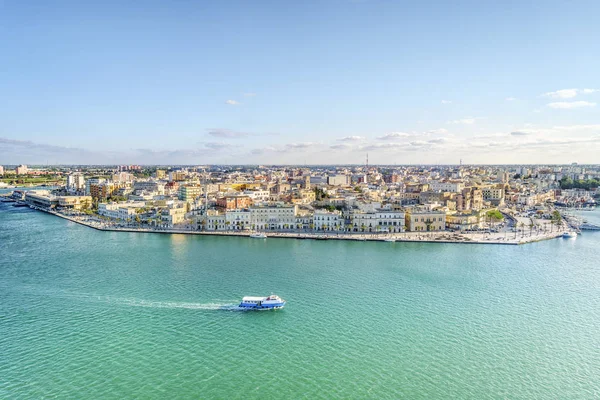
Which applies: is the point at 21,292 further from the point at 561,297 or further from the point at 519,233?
the point at 519,233

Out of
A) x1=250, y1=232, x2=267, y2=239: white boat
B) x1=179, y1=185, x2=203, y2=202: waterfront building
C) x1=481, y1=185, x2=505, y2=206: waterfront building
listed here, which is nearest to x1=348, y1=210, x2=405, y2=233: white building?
x1=250, y1=232, x2=267, y2=239: white boat

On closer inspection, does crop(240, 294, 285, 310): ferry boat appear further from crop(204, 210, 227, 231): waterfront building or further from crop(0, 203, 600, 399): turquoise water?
crop(204, 210, 227, 231): waterfront building

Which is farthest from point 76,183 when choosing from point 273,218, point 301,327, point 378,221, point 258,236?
point 301,327

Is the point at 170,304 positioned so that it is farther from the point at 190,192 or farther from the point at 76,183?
the point at 76,183

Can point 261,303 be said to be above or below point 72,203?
below

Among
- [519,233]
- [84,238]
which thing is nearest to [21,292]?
[84,238]
